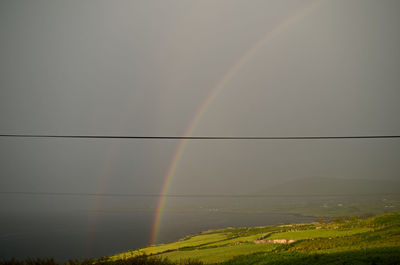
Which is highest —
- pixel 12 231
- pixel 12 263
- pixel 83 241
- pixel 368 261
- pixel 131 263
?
pixel 12 231

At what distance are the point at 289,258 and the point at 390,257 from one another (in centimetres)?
347

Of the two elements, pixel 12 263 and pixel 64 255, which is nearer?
pixel 12 263

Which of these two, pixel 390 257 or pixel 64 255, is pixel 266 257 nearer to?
pixel 390 257

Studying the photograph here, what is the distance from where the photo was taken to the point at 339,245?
44.8ft

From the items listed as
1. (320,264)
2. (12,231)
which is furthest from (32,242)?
(320,264)

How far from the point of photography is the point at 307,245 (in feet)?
47.4

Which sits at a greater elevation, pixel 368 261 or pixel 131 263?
pixel 131 263

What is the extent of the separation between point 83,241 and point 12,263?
396ft

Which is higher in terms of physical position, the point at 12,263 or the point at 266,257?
the point at 12,263

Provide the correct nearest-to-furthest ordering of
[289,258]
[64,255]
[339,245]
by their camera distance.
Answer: [289,258], [339,245], [64,255]

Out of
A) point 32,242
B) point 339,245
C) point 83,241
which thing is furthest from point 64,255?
point 339,245

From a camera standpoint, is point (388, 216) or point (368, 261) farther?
point (388, 216)

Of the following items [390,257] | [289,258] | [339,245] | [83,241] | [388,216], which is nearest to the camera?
[390,257]

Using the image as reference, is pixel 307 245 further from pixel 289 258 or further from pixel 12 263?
pixel 12 263
